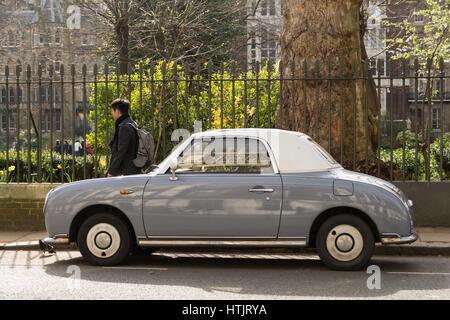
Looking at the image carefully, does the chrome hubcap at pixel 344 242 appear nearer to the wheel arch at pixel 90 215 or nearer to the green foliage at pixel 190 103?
the wheel arch at pixel 90 215

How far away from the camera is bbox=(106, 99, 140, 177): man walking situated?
31.9ft

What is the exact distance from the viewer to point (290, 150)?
846 cm

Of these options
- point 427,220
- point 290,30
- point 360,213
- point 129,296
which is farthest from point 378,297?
point 290,30

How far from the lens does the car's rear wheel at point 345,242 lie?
8039 millimetres

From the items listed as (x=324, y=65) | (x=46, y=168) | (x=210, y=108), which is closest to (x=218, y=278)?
(x=210, y=108)

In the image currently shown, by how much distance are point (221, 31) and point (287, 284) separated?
24736mm

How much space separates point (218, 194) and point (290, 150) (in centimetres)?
97

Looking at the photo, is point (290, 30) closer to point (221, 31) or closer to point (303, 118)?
point (303, 118)

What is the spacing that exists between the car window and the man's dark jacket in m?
1.47

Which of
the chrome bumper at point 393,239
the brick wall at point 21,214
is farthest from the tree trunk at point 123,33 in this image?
the chrome bumper at point 393,239

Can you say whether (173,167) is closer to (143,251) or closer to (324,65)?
(143,251)

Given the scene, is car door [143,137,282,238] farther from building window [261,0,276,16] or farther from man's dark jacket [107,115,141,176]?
building window [261,0,276,16]

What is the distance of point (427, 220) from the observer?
11578mm

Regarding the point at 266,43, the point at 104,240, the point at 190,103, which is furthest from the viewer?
the point at 266,43
